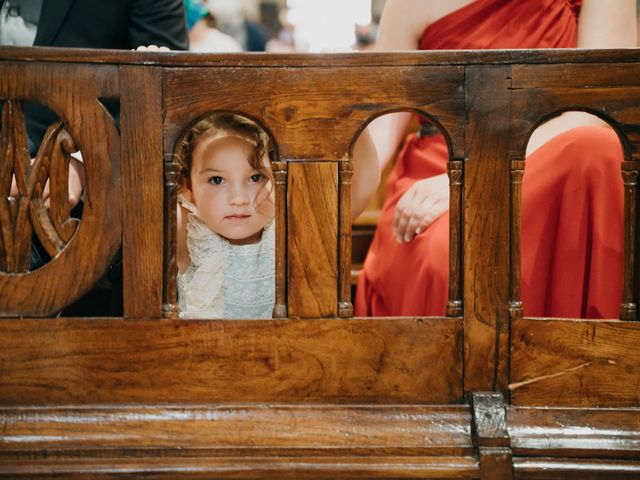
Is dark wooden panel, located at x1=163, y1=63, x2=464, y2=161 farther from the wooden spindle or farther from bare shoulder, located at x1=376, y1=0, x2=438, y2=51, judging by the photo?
bare shoulder, located at x1=376, y1=0, x2=438, y2=51

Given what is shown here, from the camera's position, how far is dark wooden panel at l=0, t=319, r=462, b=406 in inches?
48.8

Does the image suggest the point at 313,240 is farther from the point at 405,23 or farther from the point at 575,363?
the point at 405,23

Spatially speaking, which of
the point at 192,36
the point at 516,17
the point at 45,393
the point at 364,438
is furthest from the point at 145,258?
the point at 192,36

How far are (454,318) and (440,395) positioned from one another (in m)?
0.14

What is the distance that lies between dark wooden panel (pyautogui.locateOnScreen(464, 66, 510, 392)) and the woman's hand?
1.71ft

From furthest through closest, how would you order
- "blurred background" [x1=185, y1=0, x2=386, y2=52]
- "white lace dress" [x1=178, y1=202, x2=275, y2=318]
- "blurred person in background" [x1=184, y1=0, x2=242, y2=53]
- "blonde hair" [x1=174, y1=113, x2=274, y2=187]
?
"blurred background" [x1=185, y1=0, x2=386, y2=52], "blurred person in background" [x1=184, y1=0, x2=242, y2=53], "white lace dress" [x1=178, y1=202, x2=275, y2=318], "blonde hair" [x1=174, y1=113, x2=274, y2=187]

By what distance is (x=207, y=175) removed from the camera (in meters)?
1.57

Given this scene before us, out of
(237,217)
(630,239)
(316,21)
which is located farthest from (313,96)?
(316,21)

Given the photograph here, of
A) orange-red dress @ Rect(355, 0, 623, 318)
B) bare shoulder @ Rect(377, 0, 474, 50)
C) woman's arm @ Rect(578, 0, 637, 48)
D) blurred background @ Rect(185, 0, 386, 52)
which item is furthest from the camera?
blurred background @ Rect(185, 0, 386, 52)

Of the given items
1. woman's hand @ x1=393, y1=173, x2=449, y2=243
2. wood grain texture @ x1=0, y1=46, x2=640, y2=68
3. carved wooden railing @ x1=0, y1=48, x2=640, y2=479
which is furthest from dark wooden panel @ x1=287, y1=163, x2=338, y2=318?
woman's hand @ x1=393, y1=173, x2=449, y2=243

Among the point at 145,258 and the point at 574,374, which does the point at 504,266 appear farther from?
the point at 145,258

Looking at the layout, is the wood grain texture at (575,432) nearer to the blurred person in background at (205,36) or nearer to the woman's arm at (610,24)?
the woman's arm at (610,24)

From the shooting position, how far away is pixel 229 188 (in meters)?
1.57

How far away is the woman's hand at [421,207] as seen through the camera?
1.76 meters
